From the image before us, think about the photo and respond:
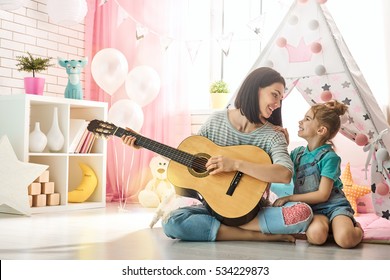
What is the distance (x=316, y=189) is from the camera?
2137mm

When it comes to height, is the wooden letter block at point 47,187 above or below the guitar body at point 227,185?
below

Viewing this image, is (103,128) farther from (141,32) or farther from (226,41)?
(141,32)

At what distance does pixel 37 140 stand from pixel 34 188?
281 mm

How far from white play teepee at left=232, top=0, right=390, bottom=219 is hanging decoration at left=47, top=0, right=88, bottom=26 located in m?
1.49

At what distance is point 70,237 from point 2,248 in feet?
1.10

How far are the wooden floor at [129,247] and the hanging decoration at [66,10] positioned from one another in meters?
1.56

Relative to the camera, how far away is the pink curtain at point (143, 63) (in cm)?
372

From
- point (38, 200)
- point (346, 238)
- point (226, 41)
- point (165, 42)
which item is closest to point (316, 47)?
point (226, 41)

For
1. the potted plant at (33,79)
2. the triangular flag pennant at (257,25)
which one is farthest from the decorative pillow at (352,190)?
the potted plant at (33,79)

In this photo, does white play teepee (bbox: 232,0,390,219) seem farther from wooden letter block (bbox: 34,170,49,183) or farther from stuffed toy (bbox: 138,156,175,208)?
wooden letter block (bbox: 34,170,49,183)

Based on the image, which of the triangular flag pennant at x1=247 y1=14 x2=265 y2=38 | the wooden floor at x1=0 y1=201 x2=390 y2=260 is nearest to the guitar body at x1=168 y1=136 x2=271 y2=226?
the wooden floor at x1=0 y1=201 x2=390 y2=260

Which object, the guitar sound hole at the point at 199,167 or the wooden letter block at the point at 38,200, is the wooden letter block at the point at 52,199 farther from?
the guitar sound hole at the point at 199,167

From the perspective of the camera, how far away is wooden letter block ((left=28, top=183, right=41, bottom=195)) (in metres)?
3.12
